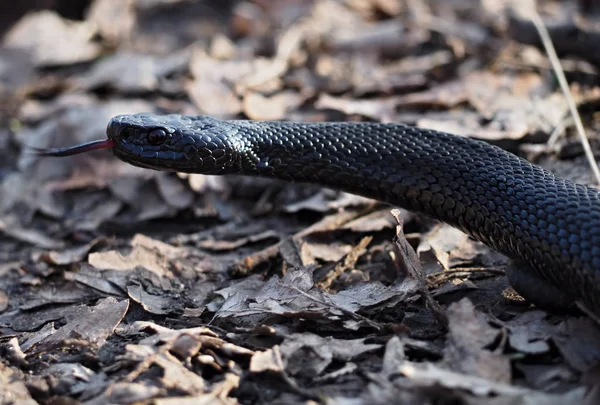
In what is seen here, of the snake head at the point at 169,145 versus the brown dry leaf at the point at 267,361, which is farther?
the snake head at the point at 169,145

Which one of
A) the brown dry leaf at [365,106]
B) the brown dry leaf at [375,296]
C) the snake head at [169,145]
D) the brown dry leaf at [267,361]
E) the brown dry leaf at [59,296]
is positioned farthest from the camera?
the brown dry leaf at [365,106]

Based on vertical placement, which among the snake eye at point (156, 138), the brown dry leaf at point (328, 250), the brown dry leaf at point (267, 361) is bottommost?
the brown dry leaf at point (328, 250)

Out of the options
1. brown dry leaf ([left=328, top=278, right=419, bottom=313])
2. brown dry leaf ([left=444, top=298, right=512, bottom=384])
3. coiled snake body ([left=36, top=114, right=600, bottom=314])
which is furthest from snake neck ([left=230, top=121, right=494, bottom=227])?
brown dry leaf ([left=444, top=298, right=512, bottom=384])

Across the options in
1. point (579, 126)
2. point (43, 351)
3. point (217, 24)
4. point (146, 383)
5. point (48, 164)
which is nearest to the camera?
point (146, 383)

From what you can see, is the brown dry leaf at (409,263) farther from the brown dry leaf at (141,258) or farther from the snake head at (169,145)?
the brown dry leaf at (141,258)

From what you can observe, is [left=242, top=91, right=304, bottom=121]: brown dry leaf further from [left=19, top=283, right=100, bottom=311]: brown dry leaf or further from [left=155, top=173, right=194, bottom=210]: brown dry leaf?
[left=19, top=283, right=100, bottom=311]: brown dry leaf

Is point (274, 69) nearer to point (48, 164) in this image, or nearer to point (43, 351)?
point (48, 164)

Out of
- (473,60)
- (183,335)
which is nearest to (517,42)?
(473,60)

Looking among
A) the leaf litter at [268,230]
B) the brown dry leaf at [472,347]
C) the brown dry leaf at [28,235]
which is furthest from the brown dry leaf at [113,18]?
the brown dry leaf at [472,347]

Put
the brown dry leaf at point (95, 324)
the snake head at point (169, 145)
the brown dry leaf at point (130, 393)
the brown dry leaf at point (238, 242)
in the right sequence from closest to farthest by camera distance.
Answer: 1. the brown dry leaf at point (130, 393)
2. the brown dry leaf at point (95, 324)
3. the snake head at point (169, 145)
4. the brown dry leaf at point (238, 242)
